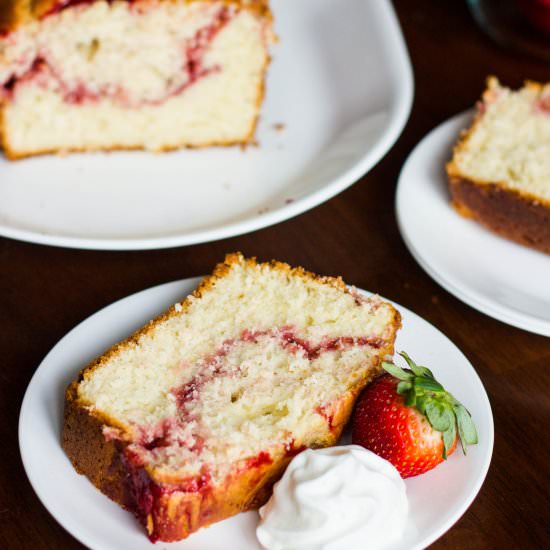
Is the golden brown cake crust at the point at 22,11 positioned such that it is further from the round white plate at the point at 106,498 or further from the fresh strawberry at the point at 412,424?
the fresh strawberry at the point at 412,424

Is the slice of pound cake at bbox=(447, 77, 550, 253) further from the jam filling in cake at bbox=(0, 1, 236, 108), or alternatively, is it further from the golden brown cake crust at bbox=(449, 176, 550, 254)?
the jam filling in cake at bbox=(0, 1, 236, 108)

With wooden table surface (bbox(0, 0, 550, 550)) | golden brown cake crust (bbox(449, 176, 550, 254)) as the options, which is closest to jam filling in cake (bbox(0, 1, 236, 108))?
wooden table surface (bbox(0, 0, 550, 550))

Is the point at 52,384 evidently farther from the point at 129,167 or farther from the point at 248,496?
the point at 129,167

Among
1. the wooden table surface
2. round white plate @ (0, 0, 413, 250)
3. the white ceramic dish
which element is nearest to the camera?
the wooden table surface

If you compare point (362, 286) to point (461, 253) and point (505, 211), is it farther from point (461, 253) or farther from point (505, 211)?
point (505, 211)

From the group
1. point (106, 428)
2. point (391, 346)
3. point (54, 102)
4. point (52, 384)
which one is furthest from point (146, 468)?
point (54, 102)

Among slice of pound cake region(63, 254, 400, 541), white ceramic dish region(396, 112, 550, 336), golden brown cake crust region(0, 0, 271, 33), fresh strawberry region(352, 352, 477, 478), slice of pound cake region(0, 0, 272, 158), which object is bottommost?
white ceramic dish region(396, 112, 550, 336)

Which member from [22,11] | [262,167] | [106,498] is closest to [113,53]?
[22,11]
